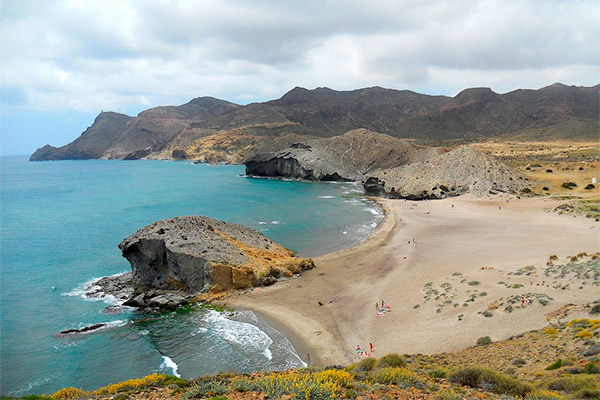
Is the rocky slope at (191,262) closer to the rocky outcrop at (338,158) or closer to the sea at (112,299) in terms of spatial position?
the sea at (112,299)

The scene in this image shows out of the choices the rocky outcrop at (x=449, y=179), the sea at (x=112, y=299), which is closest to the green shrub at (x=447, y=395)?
the sea at (x=112, y=299)

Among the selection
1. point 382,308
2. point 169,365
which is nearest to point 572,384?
point 382,308

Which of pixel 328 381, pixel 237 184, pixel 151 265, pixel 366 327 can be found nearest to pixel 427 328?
pixel 366 327

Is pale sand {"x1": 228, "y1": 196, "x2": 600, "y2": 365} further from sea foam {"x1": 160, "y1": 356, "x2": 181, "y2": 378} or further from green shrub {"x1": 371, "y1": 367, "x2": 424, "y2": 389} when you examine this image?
green shrub {"x1": 371, "y1": 367, "x2": 424, "y2": 389}

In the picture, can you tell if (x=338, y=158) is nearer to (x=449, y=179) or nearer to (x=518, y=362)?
(x=449, y=179)

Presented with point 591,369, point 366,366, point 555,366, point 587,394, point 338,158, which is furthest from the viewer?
point 338,158

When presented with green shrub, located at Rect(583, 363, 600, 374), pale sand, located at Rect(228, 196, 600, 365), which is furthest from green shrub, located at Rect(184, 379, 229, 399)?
green shrub, located at Rect(583, 363, 600, 374)
